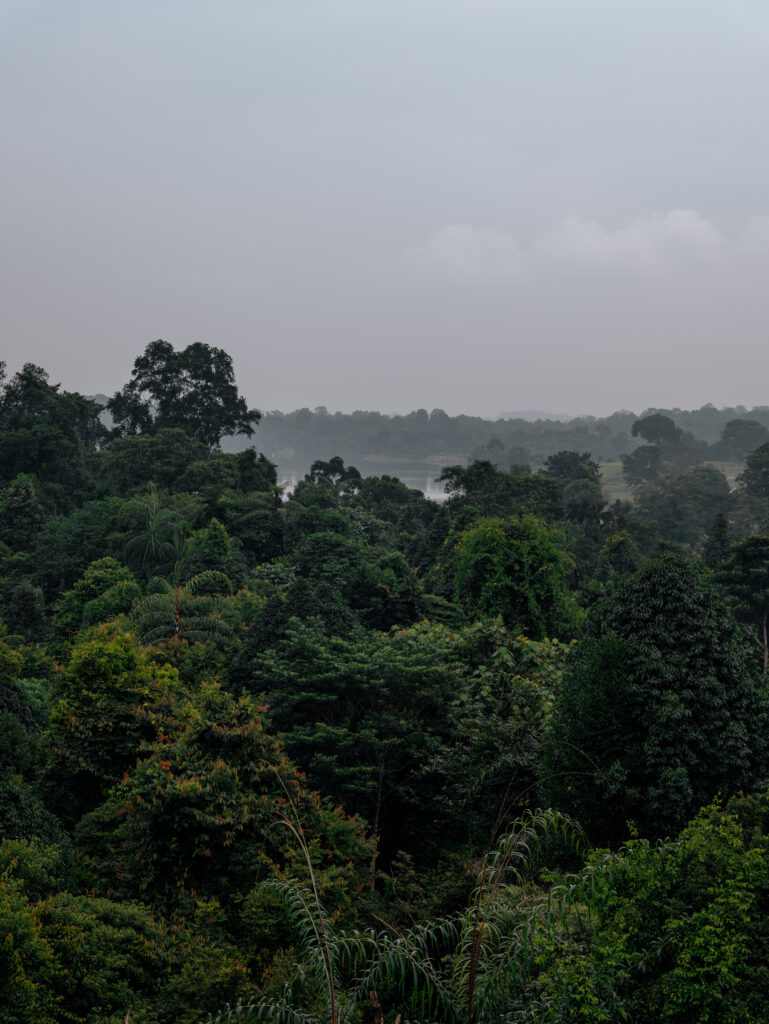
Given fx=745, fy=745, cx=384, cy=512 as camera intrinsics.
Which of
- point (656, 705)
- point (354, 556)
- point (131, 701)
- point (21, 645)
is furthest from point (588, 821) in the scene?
point (21, 645)

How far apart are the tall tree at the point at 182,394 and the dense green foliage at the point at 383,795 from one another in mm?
20210

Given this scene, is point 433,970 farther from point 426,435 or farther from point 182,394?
point 426,435

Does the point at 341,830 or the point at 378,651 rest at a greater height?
the point at 378,651

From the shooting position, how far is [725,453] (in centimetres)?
9244

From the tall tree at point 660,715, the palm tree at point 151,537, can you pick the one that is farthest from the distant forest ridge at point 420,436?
the tall tree at point 660,715

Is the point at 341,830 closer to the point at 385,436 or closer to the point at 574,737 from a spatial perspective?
the point at 574,737

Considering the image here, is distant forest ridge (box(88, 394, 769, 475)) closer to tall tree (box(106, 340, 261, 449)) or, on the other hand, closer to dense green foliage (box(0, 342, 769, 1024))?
tall tree (box(106, 340, 261, 449))

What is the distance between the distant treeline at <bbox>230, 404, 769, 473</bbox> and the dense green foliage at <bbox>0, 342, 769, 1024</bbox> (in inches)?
4104

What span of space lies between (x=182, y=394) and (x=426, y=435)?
101m

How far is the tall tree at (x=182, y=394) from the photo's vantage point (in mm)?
42031

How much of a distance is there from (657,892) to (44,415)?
3590cm

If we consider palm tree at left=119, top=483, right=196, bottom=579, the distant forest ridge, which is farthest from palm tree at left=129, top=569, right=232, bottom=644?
the distant forest ridge

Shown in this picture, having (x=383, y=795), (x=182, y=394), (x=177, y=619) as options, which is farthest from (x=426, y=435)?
(x=383, y=795)

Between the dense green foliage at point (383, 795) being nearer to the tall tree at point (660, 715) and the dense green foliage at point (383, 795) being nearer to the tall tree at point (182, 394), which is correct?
the tall tree at point (660, 715)
